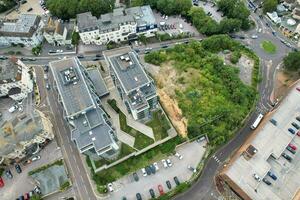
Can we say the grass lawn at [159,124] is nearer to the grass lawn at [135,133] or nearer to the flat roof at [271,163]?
the grass lawn at [135,133]

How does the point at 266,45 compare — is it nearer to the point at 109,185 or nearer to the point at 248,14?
the point at 248,14

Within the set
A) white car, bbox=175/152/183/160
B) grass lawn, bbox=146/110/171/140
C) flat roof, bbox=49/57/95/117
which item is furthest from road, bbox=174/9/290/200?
flat roof, bbox=49/57/95/117

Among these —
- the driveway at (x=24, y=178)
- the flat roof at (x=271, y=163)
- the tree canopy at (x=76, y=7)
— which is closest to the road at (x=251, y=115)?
the flat roof at (x=271, y=163)

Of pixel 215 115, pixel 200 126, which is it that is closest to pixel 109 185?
pixel 200 126

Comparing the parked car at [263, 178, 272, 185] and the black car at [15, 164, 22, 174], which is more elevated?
the parked car at [263, 178, 272, 185]

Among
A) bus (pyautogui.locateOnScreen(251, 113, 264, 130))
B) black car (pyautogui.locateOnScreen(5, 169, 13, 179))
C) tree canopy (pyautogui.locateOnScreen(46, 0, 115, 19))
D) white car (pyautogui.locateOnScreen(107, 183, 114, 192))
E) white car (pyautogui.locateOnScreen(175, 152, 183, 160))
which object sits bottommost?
black car (pyautogui.locateOnScreen(5, 169, 13, 179))

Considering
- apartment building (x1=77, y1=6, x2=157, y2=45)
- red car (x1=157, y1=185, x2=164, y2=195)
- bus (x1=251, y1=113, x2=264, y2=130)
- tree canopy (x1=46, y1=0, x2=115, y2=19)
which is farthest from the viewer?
tree canopy (x1=46, y1=0, x2=115, y2=19)

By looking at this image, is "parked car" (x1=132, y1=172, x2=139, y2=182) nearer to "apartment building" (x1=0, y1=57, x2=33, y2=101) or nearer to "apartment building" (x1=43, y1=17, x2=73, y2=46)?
"apartment building" (x1=0, y1=57, x2=33, y2=101)

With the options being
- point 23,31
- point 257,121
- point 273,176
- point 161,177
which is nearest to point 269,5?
point 257,121
